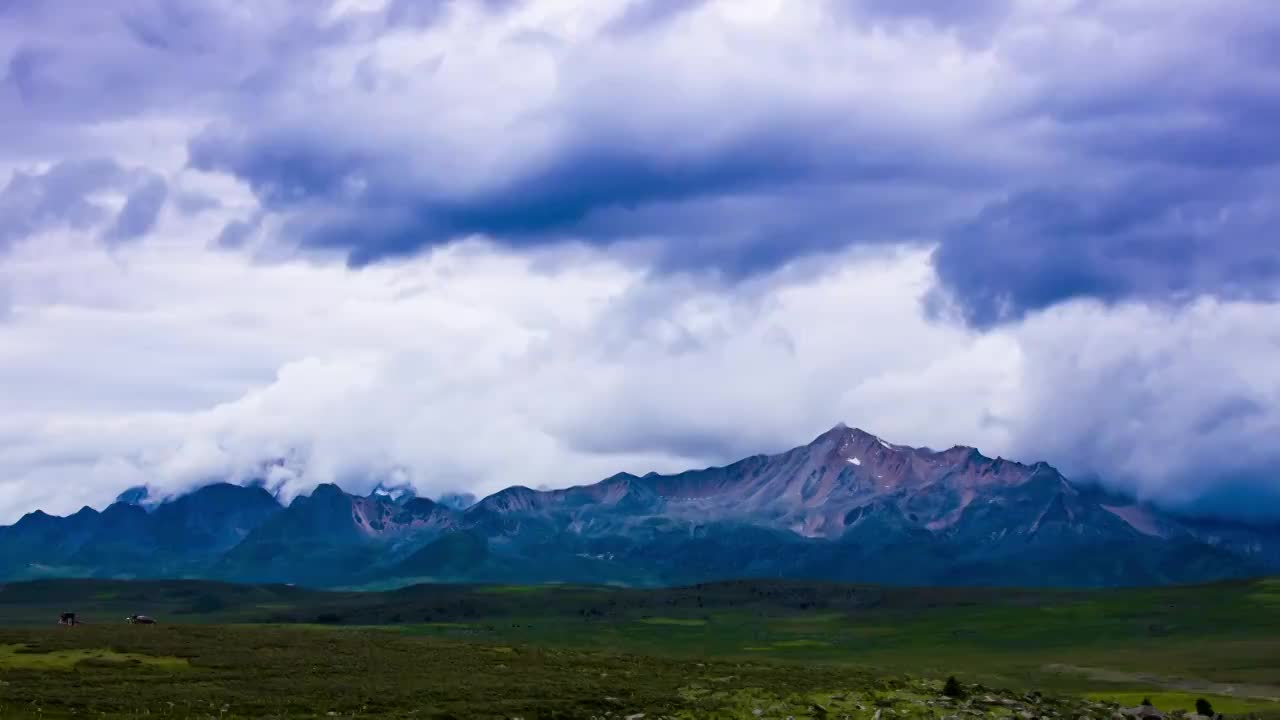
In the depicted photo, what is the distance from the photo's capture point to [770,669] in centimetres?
10306

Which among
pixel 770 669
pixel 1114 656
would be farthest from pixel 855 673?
pixel 1114 656

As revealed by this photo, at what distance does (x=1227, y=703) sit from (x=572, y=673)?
5597cm

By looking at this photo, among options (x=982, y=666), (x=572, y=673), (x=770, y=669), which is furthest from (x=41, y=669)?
(x=982, y=666)

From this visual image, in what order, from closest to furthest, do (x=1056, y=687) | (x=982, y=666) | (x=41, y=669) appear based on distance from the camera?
(x=41, y=669)
(x=1056, y=687)
(x=982, y=666)

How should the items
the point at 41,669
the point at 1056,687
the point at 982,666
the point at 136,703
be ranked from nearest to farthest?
the point at 136,703 → the point at 41,669 → the point at 1056,687 → the point at 982,666

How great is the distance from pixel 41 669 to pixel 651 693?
34632mm

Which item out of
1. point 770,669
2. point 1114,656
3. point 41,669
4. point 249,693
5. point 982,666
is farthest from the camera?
point 1114,656

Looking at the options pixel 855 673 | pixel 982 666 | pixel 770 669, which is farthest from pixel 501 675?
pixel 982 666

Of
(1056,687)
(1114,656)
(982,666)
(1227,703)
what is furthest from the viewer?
(1114,656)

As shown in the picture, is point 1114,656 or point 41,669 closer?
point 41,669

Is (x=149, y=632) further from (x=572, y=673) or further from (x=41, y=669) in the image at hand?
(x=572, y=673)

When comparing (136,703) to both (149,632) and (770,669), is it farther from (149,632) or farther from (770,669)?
(770,669)

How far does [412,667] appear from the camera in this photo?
3735 inches

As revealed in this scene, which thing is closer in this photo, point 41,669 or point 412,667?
point 41,669
